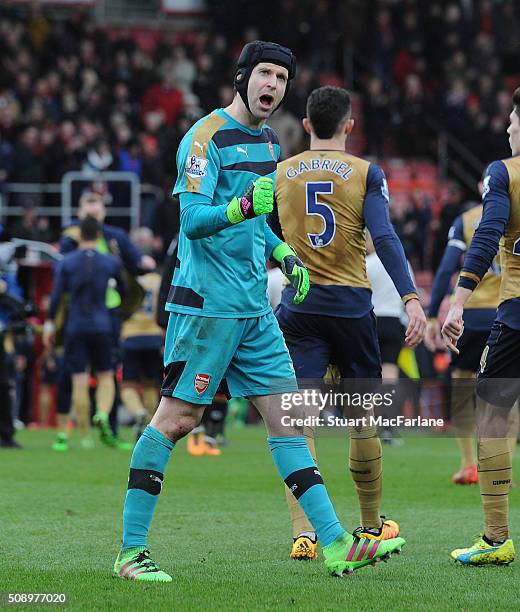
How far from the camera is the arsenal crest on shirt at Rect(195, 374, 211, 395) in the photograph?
237 inches

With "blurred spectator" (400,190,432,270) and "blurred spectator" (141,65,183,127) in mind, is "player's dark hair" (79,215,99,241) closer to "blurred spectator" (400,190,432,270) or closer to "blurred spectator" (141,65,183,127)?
"blurred spectator" (400,190,432,270)

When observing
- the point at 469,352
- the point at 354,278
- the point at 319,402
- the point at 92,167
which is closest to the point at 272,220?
the point at 354,278

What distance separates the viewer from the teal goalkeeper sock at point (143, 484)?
6027mm

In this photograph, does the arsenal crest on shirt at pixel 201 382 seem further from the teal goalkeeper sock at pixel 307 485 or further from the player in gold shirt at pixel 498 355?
the player in gold shirt at pixel 498 355

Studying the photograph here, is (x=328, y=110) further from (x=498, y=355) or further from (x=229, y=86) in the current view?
(x=229, y=86)

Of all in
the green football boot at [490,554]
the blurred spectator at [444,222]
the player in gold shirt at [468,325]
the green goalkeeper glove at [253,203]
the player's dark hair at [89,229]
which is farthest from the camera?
the blurred spectator at [444,222]

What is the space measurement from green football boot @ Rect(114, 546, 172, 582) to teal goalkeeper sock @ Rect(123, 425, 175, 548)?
0.12 ft

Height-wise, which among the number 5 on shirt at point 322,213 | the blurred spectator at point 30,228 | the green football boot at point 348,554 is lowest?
the green football boot at point 348,554

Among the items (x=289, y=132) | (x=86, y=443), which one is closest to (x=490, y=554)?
(x=86, y=443)

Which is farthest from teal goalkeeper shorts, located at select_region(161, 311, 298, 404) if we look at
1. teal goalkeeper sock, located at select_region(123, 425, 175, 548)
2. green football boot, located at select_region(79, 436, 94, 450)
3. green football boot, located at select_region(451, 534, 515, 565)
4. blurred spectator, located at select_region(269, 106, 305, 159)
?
blurred spectator, located at select_region(269, 106, 305, 159)

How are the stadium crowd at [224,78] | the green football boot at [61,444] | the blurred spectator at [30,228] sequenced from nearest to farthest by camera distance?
1. the green football boot at [61,444]
2. the blurred spectator at [30,228]
3. the stadium crowd at [224,78]

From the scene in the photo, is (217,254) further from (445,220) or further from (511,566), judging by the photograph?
(445,220)

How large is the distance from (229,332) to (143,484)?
784mm

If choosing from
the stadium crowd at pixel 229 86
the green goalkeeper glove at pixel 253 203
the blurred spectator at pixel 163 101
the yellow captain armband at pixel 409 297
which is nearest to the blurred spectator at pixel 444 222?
the stadium crowd at pixel 229 86
